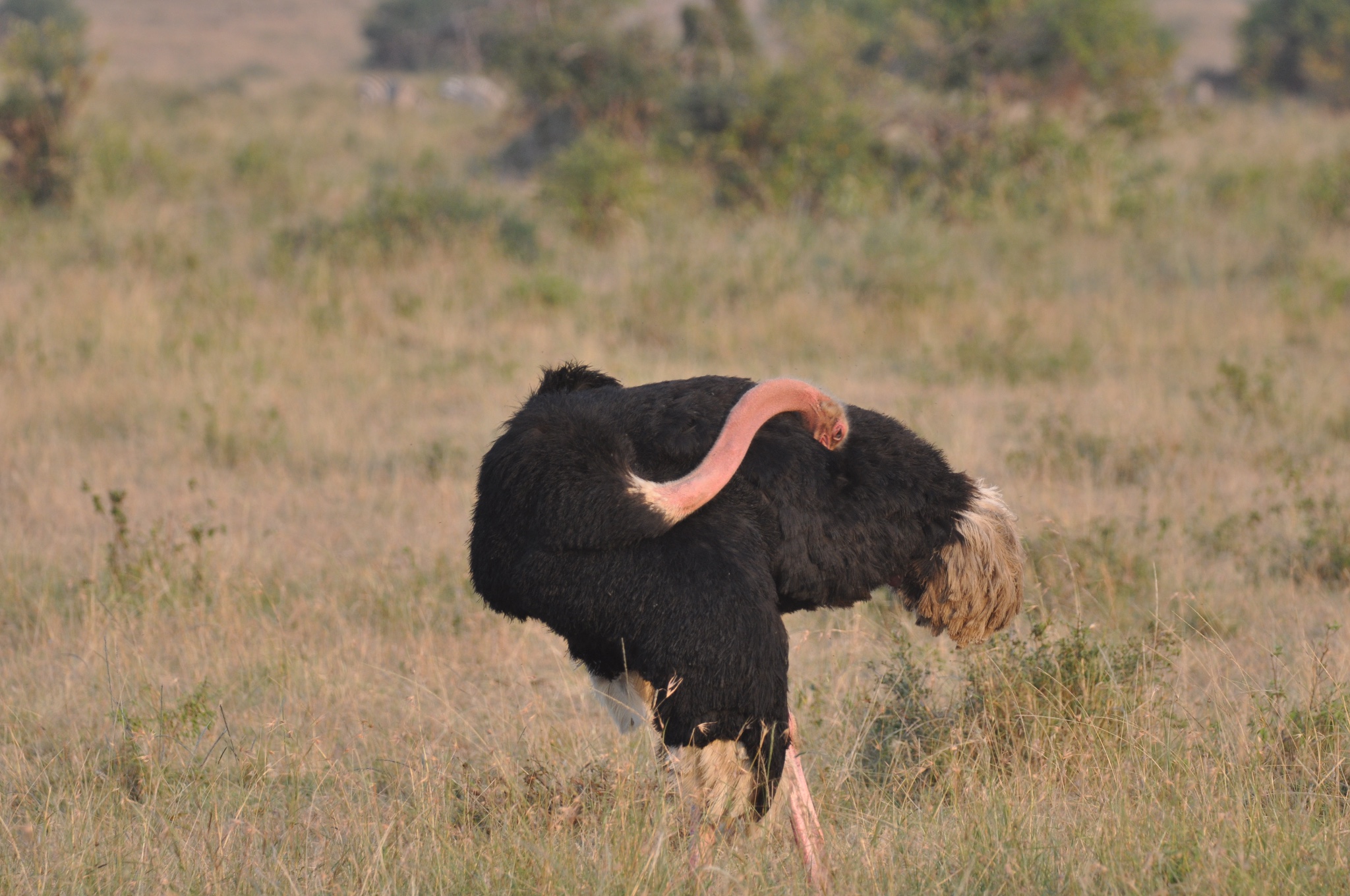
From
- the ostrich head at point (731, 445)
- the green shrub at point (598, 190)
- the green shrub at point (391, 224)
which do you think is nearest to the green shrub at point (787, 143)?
the green shrub at point (598, 190)

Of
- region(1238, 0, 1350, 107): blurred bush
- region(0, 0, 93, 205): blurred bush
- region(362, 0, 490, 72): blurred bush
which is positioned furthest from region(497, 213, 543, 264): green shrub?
region(362, 0, 490, 72): blurred bush

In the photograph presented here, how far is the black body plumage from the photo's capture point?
117 inches

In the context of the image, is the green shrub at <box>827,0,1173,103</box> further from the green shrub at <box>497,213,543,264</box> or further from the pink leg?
the pink leg

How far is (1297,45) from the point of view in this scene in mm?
29000

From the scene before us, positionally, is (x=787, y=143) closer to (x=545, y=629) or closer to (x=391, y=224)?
(x=391, y=224)

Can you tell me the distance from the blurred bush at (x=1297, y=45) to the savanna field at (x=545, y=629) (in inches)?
530

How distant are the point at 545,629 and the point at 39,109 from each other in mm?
11762

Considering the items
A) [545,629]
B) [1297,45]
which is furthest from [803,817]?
[1297,45]

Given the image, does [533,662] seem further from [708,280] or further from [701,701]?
[708,280]

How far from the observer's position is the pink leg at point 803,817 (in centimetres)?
323

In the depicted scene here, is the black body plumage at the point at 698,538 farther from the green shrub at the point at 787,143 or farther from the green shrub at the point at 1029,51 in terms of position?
the green shrub at the point at 1029,51

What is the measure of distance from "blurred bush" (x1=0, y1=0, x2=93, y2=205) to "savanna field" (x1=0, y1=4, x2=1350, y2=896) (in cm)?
29

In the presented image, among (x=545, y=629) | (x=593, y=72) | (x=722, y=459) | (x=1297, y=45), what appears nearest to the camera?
(x=722, y=459)

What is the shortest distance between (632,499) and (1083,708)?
183cm
